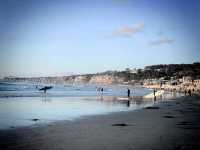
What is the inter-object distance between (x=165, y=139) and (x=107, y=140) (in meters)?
2.02

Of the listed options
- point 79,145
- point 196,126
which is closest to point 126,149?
point 79,145

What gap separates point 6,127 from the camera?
12883 mm

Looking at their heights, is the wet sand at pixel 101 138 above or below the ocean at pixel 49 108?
above

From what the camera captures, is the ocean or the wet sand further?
the ocean

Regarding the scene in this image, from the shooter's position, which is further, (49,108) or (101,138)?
(49,108)

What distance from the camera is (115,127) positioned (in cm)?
1328

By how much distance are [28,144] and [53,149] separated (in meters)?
1.07

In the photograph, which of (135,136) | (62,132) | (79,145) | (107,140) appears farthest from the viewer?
(62,132)

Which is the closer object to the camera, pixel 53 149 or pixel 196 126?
pixel 53 149

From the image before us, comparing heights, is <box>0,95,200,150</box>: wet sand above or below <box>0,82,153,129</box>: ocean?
above

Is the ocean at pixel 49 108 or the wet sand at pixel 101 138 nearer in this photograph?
the wet sand at pixel 101 138

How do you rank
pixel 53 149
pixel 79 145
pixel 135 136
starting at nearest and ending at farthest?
pixel 53 149 → pixel 79 145 → pixel 135 136

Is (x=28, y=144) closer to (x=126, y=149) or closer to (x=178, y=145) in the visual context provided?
(x=126, y=149)

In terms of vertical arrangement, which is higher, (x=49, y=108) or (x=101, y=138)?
(x=101, y=138)
